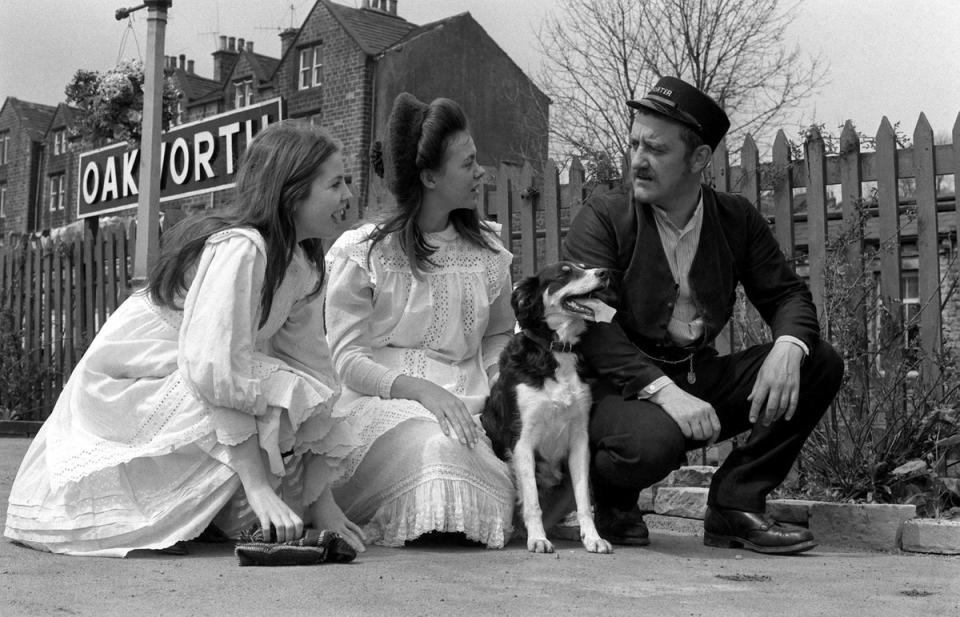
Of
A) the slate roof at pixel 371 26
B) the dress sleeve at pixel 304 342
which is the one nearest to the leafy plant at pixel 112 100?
the dress sleeve at pixel 304 342

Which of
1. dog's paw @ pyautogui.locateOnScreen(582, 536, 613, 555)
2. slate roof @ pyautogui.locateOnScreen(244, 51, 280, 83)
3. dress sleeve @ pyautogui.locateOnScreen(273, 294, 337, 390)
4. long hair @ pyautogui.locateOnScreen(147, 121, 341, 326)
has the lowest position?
dog's paw @ pyautogui.locateOnScreen(582, 536, 613, 555)

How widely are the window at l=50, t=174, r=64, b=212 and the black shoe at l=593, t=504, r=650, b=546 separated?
48157 millimetres

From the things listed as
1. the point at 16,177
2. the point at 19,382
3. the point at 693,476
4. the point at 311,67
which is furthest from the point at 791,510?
the point at 16,177

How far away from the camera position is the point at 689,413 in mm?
4000

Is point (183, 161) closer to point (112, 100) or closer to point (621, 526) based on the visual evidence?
point (112, 100)

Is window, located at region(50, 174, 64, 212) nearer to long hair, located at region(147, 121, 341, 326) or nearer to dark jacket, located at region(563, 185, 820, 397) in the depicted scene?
long hair, located at region(147, 121, 341, 326)

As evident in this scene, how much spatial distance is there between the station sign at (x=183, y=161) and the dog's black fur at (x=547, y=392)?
5.15 meters

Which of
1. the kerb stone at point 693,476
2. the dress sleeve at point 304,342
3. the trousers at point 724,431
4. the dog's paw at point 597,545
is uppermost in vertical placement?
the dress sleeve at point 304,342

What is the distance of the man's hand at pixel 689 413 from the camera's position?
13.1ft

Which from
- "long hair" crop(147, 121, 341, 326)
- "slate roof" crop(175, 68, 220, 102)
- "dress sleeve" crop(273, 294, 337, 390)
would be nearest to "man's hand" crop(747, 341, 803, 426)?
"dress sleeve" crop(273, 294, 337, 390)

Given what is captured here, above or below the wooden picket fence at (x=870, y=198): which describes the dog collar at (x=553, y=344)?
below

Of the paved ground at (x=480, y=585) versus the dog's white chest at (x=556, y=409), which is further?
the dog's white chest at (x=556, y=409)

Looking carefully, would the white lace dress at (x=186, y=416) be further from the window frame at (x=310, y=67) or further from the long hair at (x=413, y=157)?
the window frame at (x=310, y=67)

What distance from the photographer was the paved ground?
2949mm
